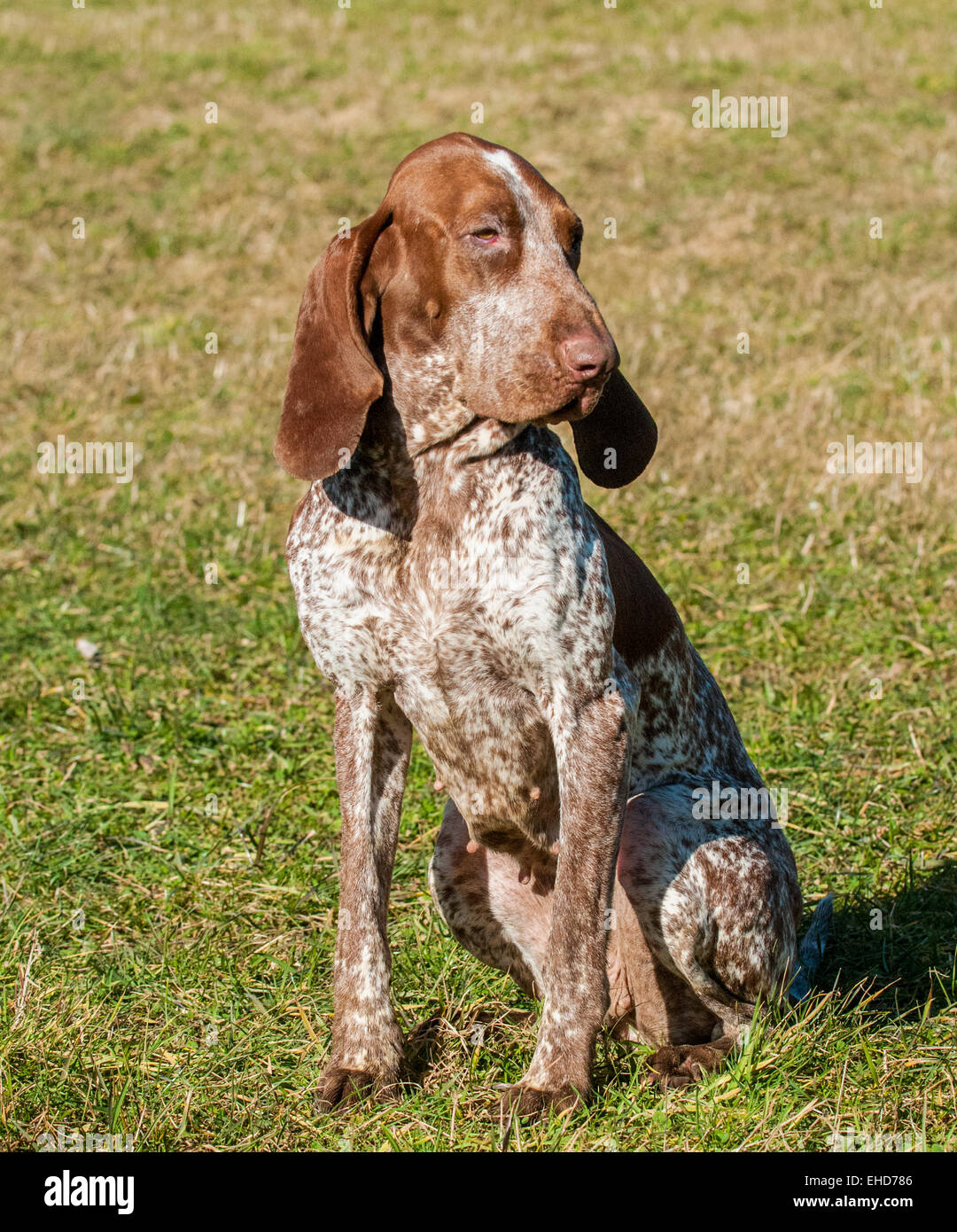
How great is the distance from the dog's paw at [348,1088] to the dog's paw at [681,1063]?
68 centimetres

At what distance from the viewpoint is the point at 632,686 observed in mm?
3775

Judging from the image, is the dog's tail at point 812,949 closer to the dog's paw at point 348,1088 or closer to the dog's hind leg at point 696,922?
the dog's hind leg at point 696,922

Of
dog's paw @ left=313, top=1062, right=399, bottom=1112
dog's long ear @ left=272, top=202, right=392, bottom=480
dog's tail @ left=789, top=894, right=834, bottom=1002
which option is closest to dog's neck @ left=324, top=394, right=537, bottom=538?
dog's long ear @ left=272, top=202, right=392, bottom=480

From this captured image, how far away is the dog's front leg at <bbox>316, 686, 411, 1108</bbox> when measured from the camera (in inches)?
142

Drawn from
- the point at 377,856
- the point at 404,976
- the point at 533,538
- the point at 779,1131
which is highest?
the point at 533,538

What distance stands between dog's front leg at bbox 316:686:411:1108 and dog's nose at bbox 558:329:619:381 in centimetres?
102

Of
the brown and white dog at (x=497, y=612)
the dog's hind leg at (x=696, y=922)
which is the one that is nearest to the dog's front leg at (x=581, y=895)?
the brown and white dog at (x=497, y=612)

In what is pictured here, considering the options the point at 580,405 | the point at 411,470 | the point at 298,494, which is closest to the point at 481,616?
the point at 411,470

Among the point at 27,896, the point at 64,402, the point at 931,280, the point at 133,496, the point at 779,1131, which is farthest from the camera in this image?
the point at 931,280

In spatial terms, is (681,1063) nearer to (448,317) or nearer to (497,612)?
(497,612)

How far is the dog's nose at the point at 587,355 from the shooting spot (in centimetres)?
324

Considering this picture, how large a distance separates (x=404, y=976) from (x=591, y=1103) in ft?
3.20

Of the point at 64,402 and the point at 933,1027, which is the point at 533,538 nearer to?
the point at 933,1027

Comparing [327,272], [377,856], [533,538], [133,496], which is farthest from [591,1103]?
[133,496]
